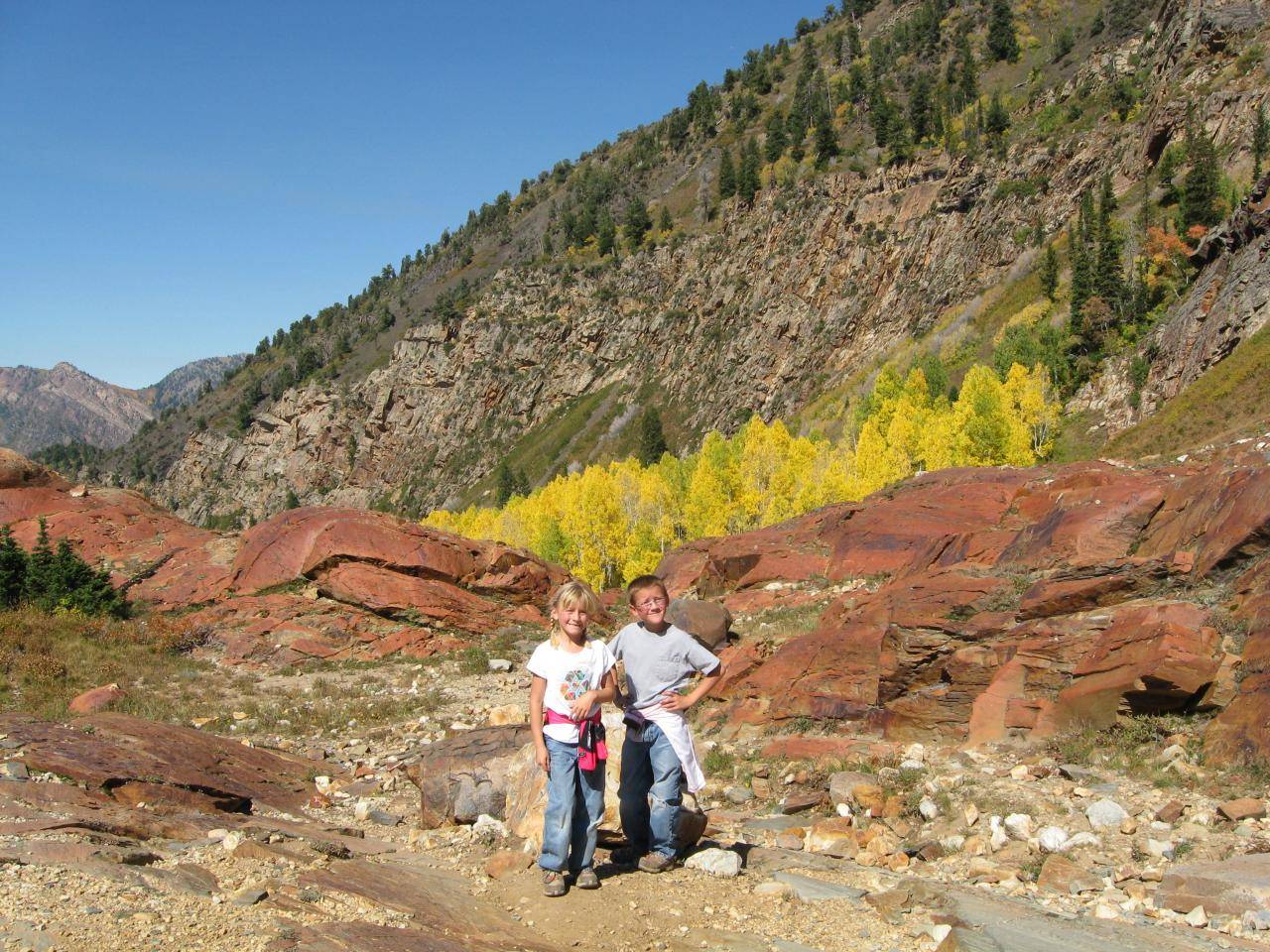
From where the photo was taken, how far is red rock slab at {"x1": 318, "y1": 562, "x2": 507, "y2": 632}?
882 inches

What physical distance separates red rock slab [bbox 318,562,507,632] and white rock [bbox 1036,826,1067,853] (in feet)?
59.6

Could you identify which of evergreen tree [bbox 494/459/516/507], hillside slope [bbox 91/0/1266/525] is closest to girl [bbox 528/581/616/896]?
hillside slope [bbox 91/0/1266/525]

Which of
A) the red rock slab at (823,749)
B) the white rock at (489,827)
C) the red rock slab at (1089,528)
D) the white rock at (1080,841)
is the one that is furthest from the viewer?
the red rock slab at (1089,528)

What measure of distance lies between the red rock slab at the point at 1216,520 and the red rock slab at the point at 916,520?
8.39 meters

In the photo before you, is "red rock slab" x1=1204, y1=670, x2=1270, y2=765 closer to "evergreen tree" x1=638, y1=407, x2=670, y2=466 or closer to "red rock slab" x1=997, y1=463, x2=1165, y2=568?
"red rock slab" x1=997, y1=463, x2=1165, y2=568

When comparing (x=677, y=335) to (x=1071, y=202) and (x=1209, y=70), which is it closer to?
(x=1071, y=202)

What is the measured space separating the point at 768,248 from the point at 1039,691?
106 metres

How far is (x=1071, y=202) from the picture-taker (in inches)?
3231

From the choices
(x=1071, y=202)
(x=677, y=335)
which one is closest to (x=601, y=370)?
(x=677, y=335)

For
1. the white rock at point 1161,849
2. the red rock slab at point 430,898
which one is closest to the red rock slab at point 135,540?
the red rock slab at point 430,898

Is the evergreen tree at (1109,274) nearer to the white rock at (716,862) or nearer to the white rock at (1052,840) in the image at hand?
the white rock at (1052,840)

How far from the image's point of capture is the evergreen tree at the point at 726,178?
129625 millimetres

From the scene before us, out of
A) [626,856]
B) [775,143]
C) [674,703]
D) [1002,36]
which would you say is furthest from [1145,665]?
[1002,36]

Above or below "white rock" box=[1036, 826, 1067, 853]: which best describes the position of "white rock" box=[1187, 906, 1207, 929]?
above
